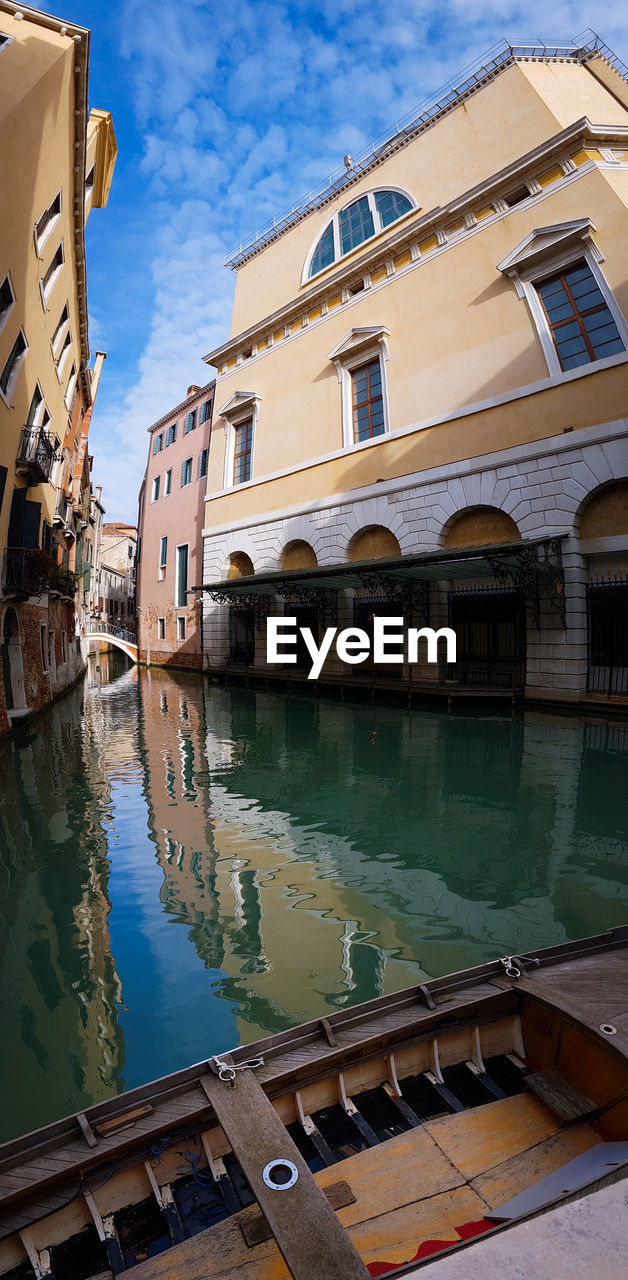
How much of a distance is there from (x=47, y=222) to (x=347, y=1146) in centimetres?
1848

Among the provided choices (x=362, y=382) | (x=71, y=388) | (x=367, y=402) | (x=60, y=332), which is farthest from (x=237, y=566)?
(x=60, y=332)

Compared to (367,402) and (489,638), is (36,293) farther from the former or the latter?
(489,638)

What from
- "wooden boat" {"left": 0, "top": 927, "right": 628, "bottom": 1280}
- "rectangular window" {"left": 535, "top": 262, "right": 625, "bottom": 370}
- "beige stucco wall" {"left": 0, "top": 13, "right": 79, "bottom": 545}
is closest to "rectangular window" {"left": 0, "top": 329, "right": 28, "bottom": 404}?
"beige stucco wall" {"left": 0, "top": 13, "right": 79, "bottom": 545}

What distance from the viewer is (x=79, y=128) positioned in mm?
14586

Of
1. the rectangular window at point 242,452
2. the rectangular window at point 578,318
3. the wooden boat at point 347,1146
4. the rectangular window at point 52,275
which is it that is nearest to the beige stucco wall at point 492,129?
the rectangular window at point 578,318

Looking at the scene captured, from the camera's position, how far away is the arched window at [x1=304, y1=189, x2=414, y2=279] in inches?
786

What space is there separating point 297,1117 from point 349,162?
92.0 ft

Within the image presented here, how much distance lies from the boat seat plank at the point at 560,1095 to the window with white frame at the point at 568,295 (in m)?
15.5

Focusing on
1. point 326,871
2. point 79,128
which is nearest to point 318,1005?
point 326,871

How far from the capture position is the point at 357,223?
2125cm

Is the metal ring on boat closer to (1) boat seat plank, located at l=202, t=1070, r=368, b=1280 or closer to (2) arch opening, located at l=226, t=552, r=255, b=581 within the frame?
(1) boat seat plank, located at l=202, t=1070, r=368, b=1280

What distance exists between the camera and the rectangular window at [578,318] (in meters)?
14.2

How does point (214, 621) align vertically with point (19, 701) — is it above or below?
above

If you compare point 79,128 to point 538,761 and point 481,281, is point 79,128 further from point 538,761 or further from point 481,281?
point 538,761
